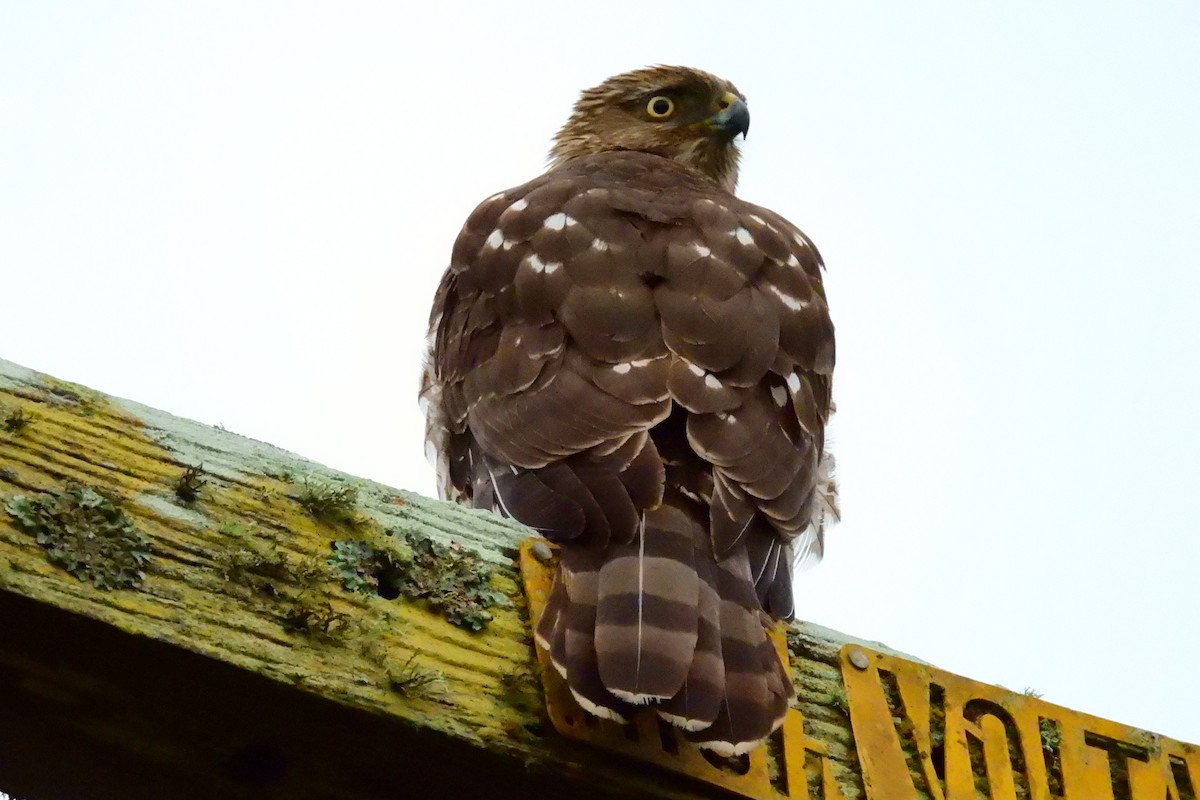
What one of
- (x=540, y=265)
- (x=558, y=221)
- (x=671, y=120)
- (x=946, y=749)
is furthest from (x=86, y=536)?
(x=671, y=120)

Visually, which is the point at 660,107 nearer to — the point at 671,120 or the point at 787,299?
the point at 671,120

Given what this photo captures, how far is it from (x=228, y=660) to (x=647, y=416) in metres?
1.39

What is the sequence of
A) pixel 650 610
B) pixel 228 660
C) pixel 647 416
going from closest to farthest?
pixel 228 660
pixel 650 610
pixel 647 416

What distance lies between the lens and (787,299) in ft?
13.0

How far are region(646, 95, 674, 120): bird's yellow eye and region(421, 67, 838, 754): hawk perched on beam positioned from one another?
1.31 meters

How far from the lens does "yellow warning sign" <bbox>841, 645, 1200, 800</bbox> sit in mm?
2330

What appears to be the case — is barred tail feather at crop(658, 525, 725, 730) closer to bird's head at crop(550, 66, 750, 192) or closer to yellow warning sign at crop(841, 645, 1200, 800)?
yellow warning sign at crop(841, 645, 1200, 800)

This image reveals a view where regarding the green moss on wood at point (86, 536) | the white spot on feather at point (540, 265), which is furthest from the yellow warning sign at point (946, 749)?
the white spot on feather at point (540, 265)

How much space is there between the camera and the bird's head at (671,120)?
248 inches

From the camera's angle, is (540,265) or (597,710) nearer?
(597,710)

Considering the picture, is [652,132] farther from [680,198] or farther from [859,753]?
[859,753]

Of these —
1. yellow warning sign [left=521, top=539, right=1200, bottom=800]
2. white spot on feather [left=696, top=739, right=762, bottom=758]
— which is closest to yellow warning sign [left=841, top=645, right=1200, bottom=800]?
yellow warning sign [left=521, top=539, right=1200, bottom=800]

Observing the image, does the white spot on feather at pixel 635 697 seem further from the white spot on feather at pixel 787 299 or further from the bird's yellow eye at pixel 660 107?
the bird's yellow eye at pixel 660 107

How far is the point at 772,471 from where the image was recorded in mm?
3082
